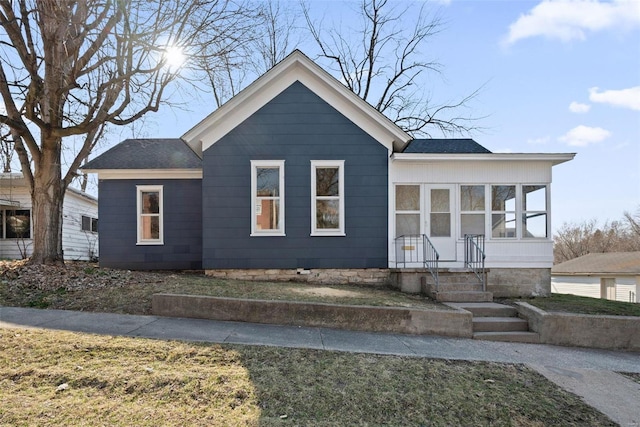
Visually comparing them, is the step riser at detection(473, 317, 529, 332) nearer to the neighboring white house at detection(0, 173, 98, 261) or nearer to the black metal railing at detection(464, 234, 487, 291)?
the black metal railing at detection(464, 234, 487, 291)

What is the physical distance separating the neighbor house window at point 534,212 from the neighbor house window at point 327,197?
514 cm

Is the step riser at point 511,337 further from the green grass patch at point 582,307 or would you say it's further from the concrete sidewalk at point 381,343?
the green grass patch at point 582,307

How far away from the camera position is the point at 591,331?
6.61 m

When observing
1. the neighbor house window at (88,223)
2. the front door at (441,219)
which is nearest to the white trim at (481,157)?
the front door at (441,219)

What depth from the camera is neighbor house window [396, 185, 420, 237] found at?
10.5 meters

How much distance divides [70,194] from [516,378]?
18.6m

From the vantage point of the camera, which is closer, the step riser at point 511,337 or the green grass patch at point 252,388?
the green grass patch at point 252,388

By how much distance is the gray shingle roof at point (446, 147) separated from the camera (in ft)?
39.3

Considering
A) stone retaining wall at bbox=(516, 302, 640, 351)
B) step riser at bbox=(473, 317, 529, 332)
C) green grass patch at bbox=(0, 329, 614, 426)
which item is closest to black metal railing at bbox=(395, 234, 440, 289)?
step riser at bbox=(473, 317, 529, 332)

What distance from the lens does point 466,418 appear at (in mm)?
3600

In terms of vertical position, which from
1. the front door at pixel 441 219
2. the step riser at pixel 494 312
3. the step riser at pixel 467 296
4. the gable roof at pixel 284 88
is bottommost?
the step riser at pixel 494 312

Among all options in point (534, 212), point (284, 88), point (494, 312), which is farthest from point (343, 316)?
point (534, 212)

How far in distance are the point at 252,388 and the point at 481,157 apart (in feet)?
28.6

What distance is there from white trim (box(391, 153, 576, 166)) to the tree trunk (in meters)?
9.21
